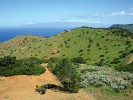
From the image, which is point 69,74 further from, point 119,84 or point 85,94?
point 119,84

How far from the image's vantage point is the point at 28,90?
23.4 metres

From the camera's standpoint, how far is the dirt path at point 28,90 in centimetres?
2184

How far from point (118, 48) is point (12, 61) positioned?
4019cm

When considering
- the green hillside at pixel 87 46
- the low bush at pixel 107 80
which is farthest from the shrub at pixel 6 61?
the green hillside at pixel 87 46

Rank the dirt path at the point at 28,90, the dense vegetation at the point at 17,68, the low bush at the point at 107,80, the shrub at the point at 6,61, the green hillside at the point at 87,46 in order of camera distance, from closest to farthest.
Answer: the dirt path at the point at 28,90
the low bush at the point at 107,80
the dense vegetation at the point at 17,68
the shrub at the point at 6,61
the green hillside at the point at 87,46

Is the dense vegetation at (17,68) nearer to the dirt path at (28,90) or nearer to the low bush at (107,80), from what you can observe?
the dirt path at (28,90)

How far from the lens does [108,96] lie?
23672 mm

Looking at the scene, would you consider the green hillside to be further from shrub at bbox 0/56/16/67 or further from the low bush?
shrub at bbox 0/56/16/67

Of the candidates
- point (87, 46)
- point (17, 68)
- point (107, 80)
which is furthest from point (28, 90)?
point (87, 46)

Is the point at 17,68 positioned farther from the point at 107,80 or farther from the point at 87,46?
the point at 87,46

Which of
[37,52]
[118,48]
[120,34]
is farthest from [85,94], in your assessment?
[37,52]

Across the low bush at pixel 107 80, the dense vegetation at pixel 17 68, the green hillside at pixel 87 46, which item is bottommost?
the green hillside at pixel 87 46

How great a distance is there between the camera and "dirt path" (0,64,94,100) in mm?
21844

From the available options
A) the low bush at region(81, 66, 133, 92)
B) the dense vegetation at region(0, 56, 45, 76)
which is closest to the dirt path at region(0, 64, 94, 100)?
the dense vegetation at region(0, 56, 45, 76)
